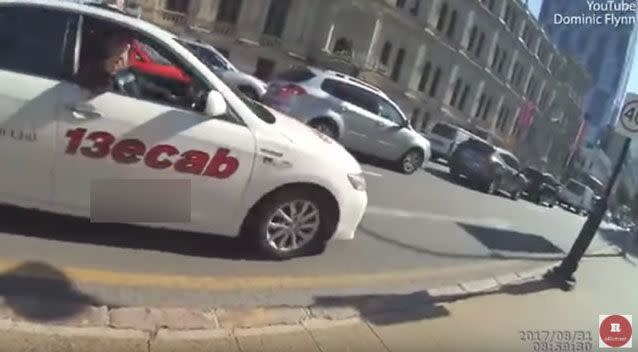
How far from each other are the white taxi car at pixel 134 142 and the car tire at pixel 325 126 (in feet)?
0.13

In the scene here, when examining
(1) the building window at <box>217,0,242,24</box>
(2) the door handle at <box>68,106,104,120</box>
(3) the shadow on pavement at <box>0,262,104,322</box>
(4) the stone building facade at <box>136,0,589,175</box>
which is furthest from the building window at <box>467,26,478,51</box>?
(3) the shadow on pavement at <box>0,262,104,322</box>

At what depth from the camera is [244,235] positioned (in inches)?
120

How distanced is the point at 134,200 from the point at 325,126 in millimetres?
823

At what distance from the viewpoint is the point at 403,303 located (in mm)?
2881

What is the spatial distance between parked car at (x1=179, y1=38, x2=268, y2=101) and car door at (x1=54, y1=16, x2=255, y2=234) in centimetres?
9

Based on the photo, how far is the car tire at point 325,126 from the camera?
98.9 inches

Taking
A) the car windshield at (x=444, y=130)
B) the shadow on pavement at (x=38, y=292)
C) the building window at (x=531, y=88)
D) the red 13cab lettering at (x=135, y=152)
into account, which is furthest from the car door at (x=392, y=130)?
the shadow on pavement at (x=38, y=292)

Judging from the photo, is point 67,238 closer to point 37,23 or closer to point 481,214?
point 37,23

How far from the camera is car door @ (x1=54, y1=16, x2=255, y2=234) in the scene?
2.43 m

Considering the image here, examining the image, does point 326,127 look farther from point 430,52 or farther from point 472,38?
point 472,38

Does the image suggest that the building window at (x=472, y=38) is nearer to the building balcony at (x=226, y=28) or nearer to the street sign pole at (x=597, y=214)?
the street sign pole at (x=597, y=214)

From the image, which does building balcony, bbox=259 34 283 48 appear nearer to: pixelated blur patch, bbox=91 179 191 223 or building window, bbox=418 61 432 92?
building window, bbox=418 61 432 92

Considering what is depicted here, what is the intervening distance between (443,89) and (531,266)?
1.01 m

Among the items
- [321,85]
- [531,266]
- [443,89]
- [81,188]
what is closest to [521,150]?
[443,89]
